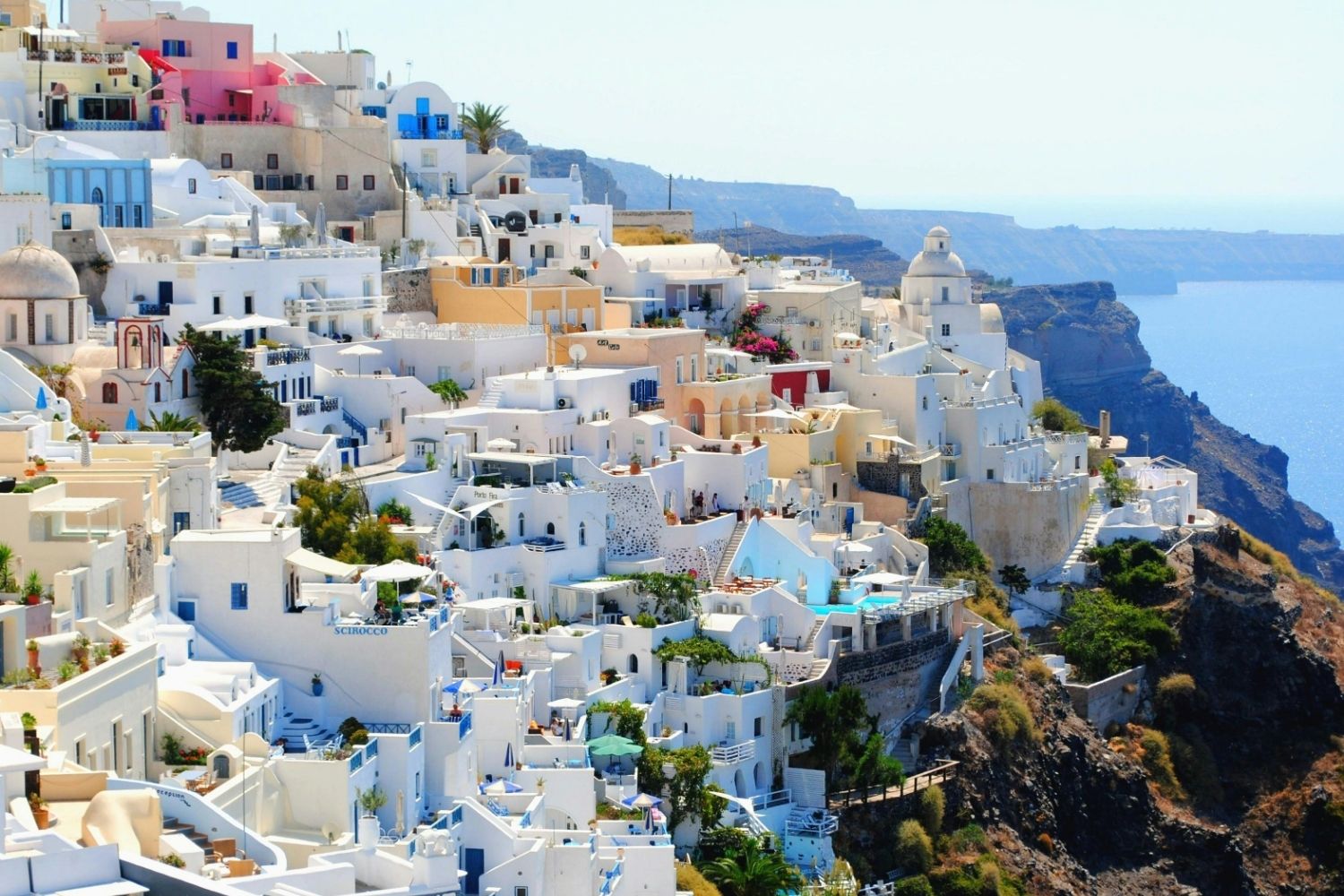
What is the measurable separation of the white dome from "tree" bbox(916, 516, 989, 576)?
39.1 feet

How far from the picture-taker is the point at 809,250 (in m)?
145

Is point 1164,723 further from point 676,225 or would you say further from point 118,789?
point 118,789

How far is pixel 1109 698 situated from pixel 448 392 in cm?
1691

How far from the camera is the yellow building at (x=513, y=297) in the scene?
58.3 meters

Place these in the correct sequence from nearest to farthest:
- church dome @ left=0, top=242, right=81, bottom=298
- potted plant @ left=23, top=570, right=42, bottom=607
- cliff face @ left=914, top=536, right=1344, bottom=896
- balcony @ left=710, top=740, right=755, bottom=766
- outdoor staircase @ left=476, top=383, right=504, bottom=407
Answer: potted plant @ left=23, top=570, right=42, bottom=607, balcony @ left=710, top=740, right=755, bottom=766, church dome @ left=0, top=242, right=81, bottom=298, cliff face @ left=914, top=536, right=1344, bottom=896, outdoor staircase @ left=476, top=383, right=504, bottom=407

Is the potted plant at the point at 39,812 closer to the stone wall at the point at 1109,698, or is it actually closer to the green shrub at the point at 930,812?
the green shrub at the point at 930,812

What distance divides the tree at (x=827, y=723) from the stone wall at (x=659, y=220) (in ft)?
106

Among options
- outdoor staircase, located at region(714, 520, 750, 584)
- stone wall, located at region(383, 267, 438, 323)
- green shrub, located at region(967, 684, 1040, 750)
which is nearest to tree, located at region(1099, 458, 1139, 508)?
green shrub, located at region(967, 684, 1040, 750)

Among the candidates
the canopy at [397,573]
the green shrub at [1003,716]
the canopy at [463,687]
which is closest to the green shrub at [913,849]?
the green shrub at [1003,716]

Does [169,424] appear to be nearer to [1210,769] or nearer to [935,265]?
[1210,769]

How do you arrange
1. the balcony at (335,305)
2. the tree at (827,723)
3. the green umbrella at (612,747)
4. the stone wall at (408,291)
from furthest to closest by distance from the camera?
the stone wall at (408,291)
the balcony at (335,305)
the tree at (827,723)
the green umbrella at (612,747)

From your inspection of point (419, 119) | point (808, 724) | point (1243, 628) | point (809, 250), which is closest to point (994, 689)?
point (808, 724)

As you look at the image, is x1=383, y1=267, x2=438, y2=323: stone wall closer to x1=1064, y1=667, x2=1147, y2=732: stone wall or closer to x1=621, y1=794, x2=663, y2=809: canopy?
x1=1064, y1=667, x2=1147, y2=732: stone wall

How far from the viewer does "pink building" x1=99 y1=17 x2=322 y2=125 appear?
65.2 metres
